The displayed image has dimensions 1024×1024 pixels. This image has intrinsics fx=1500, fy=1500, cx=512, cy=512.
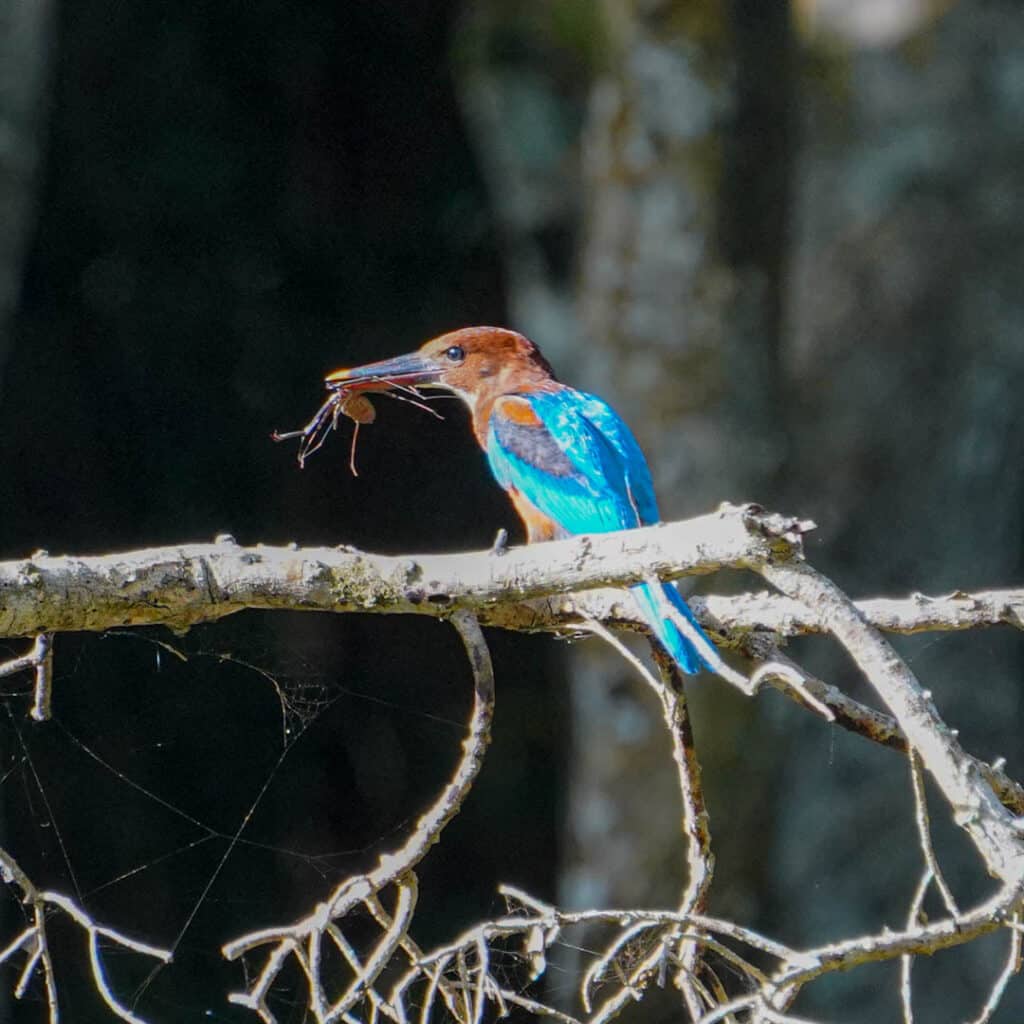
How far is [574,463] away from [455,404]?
7.46ft

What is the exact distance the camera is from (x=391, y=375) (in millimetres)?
3408

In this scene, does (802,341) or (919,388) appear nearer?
(919,388)

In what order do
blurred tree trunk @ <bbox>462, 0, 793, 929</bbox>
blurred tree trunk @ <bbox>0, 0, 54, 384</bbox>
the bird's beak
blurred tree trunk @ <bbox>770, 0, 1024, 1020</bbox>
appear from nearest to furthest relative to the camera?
1. the bird's beak
2. blurred tree trunk @ <bbox>0, 0, 54, 384</bbox>
3. blurred tree trunk @ <bbox>462, 0, 793, 929</bbox>
4. blurred tree trunk @ <bbox>770, 0, 1024, 1020</bbox>

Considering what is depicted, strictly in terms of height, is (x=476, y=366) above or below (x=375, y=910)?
above

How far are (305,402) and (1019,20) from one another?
10.5ft

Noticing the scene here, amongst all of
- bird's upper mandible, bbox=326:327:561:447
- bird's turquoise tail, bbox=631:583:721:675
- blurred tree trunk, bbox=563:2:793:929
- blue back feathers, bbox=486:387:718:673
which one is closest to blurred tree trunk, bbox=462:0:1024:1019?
blurred tree trunk, bbox=563:2:793:929

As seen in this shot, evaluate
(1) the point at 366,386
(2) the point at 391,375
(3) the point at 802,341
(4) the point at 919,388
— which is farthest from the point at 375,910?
(3) the point at 802,341

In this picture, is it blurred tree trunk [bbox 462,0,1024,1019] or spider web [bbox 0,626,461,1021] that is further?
blurred tree trunk [bbox 462,0,1024,1019]

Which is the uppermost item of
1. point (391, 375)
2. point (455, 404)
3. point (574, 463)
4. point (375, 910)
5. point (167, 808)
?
point (455, 404)

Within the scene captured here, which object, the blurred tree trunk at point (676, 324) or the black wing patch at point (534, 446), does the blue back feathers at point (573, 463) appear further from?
the blurred tree trunk at point (676, 324)

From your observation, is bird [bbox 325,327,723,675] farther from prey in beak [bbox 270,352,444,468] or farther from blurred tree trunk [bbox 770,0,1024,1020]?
blurred tree trunk [bbox 770,0,1024,1020]

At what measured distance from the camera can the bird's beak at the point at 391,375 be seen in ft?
10.3

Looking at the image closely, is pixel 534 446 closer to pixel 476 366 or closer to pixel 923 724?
pixel 476 366

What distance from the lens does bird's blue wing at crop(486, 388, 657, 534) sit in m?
2.96
